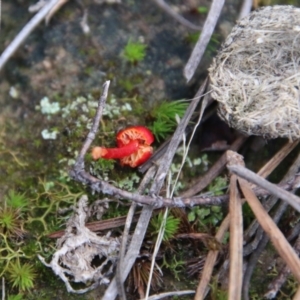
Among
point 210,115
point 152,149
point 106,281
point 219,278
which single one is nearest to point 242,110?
point 210,115

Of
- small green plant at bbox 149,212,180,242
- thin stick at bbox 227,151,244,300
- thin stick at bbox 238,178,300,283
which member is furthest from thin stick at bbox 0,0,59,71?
thin stick at bbox 238,178,300,283

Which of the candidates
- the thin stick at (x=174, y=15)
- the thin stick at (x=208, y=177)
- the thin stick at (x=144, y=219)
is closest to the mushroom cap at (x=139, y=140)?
the thin stick at (x=144, y=219)

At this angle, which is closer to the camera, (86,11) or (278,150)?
(278,150)

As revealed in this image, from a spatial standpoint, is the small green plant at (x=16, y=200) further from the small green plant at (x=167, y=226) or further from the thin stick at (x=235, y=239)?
the thin stick at (x=235, y=239)

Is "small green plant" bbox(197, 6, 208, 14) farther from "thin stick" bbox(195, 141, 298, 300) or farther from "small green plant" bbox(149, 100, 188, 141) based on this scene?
"thin stick" bbox(195, 141, 298, 300)

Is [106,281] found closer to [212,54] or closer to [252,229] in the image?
[252,229]

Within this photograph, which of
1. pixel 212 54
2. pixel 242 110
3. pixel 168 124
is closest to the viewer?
pixel 242 110

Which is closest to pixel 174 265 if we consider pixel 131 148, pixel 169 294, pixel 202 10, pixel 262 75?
pixel 169 294
